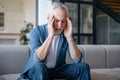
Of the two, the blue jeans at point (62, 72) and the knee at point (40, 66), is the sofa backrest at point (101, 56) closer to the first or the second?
the blue jeans at point (62, 72)

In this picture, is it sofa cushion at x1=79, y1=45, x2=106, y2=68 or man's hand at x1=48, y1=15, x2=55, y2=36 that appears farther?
sofa cushion at x1=79, y1=45, x2=106, y2=68

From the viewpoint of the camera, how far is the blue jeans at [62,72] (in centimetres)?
182

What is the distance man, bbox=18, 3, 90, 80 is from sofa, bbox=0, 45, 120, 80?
15.5 inches

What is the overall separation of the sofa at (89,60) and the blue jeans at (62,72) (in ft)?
1.28

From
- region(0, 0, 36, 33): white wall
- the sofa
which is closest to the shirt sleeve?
the sofa

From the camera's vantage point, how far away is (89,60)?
126 inches

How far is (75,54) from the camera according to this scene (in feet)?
6.78

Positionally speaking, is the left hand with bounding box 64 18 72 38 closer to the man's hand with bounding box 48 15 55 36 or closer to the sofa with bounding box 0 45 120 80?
the man's hand with bounding box 48 15 55 36

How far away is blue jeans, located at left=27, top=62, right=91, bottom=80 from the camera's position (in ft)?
5.98

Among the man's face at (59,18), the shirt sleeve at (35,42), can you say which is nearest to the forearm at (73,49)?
the man's face at (59,18)

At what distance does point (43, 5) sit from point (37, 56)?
325 cm

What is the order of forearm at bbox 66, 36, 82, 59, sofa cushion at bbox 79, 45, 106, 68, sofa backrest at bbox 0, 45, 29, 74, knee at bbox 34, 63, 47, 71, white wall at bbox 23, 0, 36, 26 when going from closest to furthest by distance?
knee at bbox 34, 63, 47, 71, forearm at bbox 66, 36, 82, 59, sofa backrest at bbox 0, 45, 29, 74, sofa cushion at bbox 79, 45, 106, 68, white wall at bbox 23, 0, 36, 26

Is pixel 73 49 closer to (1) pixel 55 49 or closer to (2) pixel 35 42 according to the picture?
(1) pixel 55 49

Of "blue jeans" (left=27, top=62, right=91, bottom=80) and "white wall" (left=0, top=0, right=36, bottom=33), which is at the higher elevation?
"white wall" (left=0, top=0, right=36, bottom=33)
